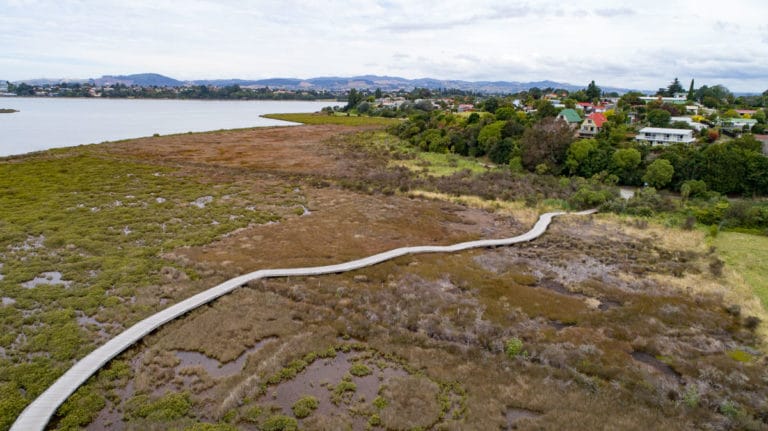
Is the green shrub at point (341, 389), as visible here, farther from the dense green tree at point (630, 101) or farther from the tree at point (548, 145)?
the dense green tree at point (630, 101)

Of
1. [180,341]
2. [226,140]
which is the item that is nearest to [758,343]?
[180,341]

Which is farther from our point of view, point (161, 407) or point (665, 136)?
point (665, 136)

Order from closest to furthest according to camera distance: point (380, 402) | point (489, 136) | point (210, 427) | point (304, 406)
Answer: point (210, 427)
point (304, 406)
point (380, 402)
point (489, 136)

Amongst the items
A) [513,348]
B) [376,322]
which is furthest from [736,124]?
[376,322]

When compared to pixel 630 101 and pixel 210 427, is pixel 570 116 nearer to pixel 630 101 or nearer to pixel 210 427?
pixel 630 101

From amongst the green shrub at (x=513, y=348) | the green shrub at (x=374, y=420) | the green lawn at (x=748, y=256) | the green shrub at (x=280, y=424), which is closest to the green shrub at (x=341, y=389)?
the green shrub at (x=374, y=420)

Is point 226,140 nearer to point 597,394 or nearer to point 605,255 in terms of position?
point 605,255
